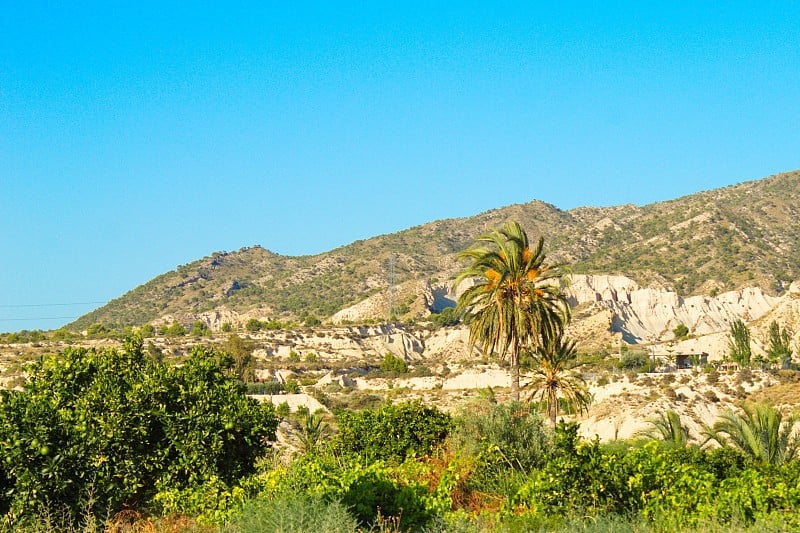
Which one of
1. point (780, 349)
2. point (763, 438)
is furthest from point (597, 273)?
point (763, 438)

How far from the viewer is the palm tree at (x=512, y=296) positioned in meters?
31.1

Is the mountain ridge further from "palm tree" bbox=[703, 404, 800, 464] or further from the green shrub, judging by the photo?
the green shrub

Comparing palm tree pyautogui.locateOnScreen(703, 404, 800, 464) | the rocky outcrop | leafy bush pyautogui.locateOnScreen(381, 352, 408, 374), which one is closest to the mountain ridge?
the rocky outcrop

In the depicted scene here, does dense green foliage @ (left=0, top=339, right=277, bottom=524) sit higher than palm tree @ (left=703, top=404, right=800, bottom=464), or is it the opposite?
dense green foliage @ (left=0, top=339, right=277, bottom=524)

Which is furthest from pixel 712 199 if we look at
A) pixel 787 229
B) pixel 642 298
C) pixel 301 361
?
pixel 301 361

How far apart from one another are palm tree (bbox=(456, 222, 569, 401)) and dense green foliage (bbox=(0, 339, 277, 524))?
12285mm

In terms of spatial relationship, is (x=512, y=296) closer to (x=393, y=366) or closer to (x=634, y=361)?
(x=634, y=361)

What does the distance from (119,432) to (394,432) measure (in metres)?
9.60

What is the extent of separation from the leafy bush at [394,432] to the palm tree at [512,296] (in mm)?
5768

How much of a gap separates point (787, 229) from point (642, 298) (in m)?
38.7

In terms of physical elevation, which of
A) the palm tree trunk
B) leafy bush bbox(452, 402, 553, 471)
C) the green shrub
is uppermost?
the palm tree trunk

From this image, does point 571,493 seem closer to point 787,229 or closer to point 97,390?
point 97,390

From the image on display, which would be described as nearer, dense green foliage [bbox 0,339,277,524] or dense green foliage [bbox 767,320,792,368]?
dense green foliage [bbox 0,339,277,524]

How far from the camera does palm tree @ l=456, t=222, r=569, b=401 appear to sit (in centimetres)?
3112
